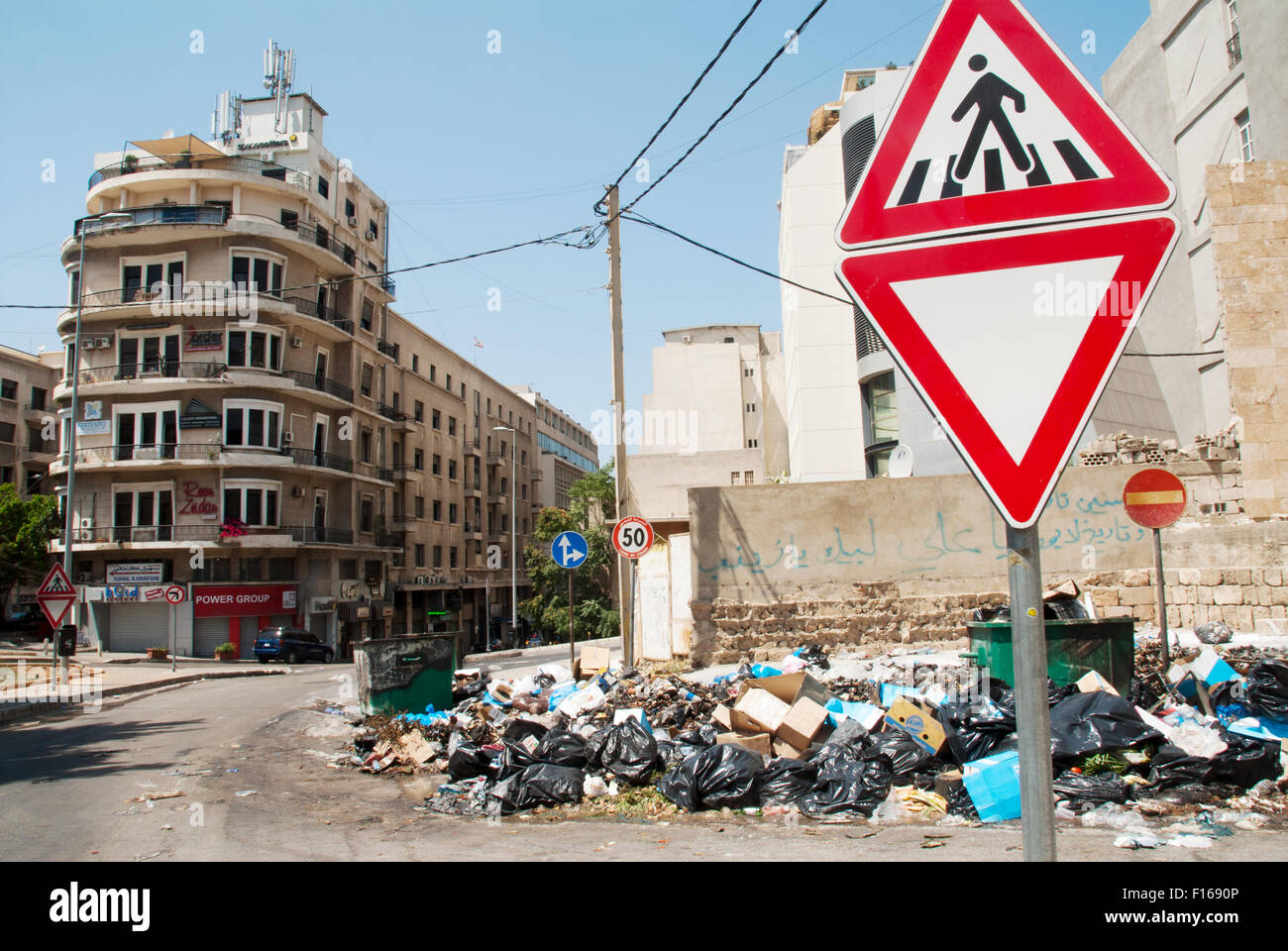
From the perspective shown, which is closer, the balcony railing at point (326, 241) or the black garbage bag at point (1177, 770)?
the black garbage bag at point (1177, 770)

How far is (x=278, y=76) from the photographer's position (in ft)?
139

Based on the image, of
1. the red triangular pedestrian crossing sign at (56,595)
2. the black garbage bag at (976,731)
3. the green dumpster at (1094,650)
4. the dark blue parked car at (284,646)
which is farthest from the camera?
the dark blue parked car at (284,646)

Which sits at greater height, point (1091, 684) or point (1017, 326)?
point (1017, 326)

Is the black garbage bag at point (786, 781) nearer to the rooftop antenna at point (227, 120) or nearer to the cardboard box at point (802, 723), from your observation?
the cardboard box at point (802, 723)

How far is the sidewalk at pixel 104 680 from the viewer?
16.0 metres

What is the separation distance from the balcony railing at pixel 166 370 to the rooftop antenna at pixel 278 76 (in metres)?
13.8

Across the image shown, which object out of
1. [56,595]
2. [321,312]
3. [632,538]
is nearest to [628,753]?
[632,538]

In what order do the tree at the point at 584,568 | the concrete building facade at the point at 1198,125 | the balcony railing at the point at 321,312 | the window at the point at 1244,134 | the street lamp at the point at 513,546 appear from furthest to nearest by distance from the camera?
the tree at the point at 584,568, the street lamp at the point at 513,546, the balcony railing at the point at 321,312, the window at the point at 1244,134, the concrete building facade at the point at 1198,125

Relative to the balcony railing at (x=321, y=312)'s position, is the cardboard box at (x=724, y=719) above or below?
below

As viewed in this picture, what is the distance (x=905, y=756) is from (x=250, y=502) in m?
34.5

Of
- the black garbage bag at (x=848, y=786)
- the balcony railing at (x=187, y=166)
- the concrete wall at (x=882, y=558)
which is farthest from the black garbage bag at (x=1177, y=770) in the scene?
the balcony railing at (x=187, y=166)

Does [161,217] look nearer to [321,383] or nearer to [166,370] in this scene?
[166,370]

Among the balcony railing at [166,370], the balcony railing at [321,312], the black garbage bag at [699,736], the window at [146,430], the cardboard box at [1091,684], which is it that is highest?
the balcony railing at [321,312]
